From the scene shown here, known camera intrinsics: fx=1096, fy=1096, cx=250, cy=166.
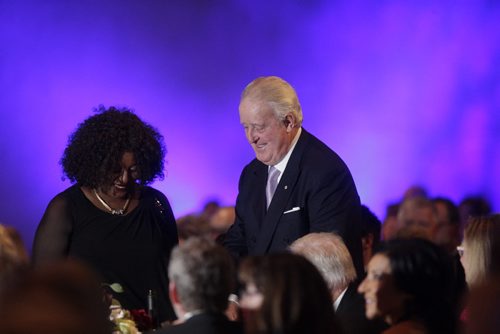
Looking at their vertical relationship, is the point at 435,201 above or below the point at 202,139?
below

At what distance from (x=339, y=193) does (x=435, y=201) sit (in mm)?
2774

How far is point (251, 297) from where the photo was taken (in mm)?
3238

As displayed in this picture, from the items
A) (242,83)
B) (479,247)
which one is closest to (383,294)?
(479,247)

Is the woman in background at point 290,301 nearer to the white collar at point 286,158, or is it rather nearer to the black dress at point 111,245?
the black dress at point 111,245

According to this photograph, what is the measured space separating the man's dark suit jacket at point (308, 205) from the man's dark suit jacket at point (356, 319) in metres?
0.72

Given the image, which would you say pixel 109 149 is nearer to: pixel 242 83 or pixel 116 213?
pixel 116 213

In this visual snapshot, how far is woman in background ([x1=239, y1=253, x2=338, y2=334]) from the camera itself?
3055 mm

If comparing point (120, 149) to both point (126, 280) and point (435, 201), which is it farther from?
point (435, 201)

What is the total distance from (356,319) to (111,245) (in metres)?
1.44

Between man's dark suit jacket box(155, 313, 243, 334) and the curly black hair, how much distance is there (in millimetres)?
2028

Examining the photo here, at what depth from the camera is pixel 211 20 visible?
360 inches

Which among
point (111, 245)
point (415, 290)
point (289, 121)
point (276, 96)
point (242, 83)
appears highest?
point (242, 83)

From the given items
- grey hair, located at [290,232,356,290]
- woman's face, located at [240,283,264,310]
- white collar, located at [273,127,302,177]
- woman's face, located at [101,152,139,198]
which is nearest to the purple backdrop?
woman's face, located at [101,152,139,198]

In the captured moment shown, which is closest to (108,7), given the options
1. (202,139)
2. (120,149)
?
(202,139)
